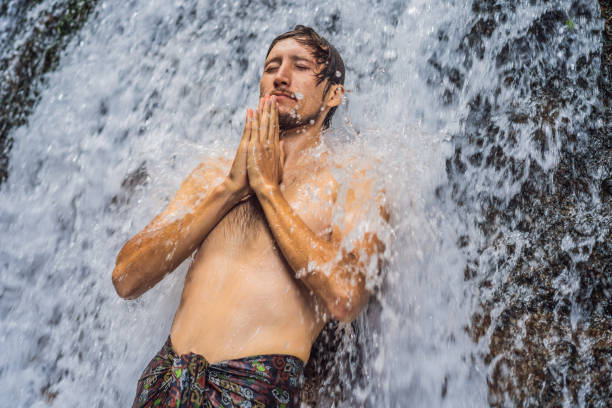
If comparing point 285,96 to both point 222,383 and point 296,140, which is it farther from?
point 222,383

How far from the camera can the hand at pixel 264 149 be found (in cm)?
176

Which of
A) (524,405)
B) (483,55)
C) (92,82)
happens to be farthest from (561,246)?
(92,82)

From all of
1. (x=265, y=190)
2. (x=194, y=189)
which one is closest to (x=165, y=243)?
(x=194, y=189)

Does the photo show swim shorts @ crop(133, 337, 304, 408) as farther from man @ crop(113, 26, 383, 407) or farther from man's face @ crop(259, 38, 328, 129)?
man's face @ crop(259, 38, 328, 129)

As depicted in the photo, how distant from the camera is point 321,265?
1.57 m

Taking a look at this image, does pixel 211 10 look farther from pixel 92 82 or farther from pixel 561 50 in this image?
pixel 561 50

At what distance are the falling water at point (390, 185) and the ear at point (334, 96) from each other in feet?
0.48

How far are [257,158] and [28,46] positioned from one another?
3.02 metres

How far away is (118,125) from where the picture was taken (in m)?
3.10

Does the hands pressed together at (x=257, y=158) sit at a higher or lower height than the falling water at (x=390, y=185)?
higher

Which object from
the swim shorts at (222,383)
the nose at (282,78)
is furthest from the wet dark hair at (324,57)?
the swim shorts at (222,383)

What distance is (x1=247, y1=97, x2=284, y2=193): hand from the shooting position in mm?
1758

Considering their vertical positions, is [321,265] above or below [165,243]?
below

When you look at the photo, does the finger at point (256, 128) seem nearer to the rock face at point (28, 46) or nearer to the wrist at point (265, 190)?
the wrist at point (265, 190)
